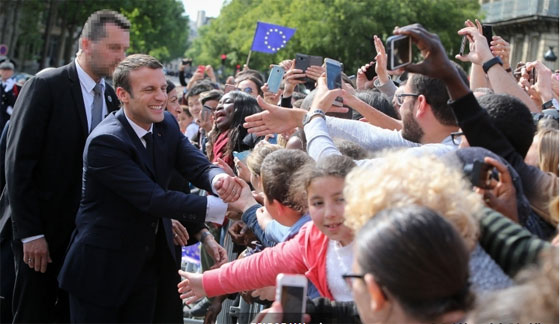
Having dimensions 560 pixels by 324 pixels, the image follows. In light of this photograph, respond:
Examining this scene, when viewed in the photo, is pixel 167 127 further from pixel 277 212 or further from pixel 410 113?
pixel 410 113

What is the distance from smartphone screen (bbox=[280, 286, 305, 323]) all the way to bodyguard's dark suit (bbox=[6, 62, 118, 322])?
275cm

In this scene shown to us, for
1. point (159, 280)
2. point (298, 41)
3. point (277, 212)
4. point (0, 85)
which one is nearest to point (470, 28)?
point (277, 212)

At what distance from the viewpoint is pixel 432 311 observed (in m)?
2.05

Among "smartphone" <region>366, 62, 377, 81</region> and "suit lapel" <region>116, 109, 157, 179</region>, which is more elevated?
"smartphone" <region>366, 62, 377, 81</region>

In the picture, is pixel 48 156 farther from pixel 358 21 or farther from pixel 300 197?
pixel 358 21

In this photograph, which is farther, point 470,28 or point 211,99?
point 211,99

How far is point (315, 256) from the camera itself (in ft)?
10.5

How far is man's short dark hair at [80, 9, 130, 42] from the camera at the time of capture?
16.1 ft

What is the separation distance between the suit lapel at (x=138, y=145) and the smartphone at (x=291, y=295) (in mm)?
2188

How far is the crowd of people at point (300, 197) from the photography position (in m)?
2.14

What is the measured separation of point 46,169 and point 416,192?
3.00 metres

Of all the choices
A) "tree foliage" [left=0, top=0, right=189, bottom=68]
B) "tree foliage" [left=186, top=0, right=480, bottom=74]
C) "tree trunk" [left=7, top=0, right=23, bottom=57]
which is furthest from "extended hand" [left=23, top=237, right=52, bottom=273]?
"tree trunk" [left=7, top=0, right=23, bottom=57]

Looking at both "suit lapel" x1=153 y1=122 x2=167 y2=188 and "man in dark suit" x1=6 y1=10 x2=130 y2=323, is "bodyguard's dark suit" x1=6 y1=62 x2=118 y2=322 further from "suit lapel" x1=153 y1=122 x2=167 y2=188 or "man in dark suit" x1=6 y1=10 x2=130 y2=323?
"suit lapel" x1=153 y1=122 x2=167 y2=188

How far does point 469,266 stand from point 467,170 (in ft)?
1.42
